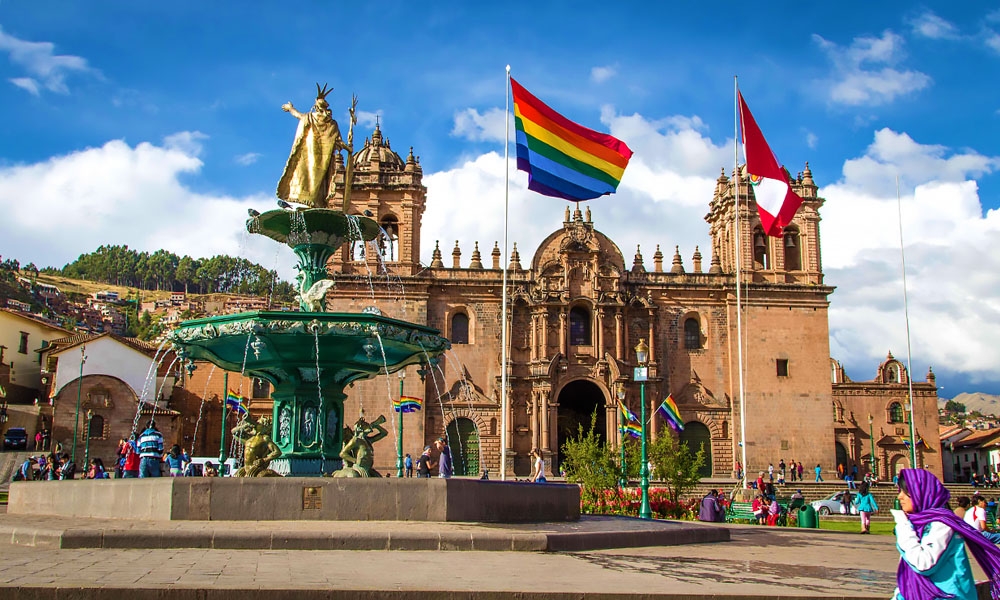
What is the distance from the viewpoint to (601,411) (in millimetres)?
39938

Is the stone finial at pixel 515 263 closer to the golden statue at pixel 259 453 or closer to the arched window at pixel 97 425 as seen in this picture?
the arched window at pixel 97 425

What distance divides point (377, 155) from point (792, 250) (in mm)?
19064

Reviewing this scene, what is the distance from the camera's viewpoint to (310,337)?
13.8m

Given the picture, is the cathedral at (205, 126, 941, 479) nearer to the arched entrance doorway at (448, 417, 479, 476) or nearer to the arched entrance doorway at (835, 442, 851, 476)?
the arched entrance doorway at (448, 417, 479, 476)

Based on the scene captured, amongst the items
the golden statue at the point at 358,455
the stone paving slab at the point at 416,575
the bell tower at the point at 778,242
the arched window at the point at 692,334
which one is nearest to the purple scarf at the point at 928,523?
the stone paving slab at the point at 416,575

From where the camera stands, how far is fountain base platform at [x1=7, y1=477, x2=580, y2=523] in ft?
35.2

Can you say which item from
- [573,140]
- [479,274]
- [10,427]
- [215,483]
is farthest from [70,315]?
[215,483]

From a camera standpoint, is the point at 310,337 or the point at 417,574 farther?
the point at 310,337

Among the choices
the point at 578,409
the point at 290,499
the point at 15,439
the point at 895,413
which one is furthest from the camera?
the point at 895,413

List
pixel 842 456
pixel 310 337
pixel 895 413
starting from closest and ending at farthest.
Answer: pixel 310 337 < pixel 842 456 < pixel 895 413

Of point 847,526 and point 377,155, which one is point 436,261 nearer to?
point 377,155

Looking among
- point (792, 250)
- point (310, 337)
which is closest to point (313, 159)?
point (310, 337)

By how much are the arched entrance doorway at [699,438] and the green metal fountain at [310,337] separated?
1004 inches

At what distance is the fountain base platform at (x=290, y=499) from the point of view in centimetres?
1073
